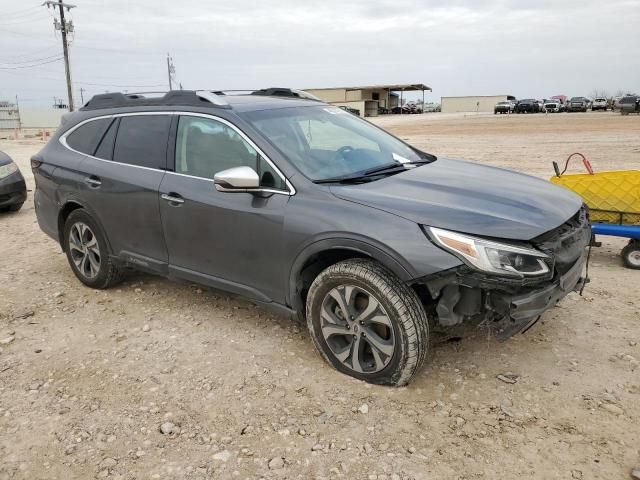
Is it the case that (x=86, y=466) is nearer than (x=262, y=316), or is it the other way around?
(x=86, y=466)

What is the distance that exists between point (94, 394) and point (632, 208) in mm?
4980

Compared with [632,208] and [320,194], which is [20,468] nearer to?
[320,194]

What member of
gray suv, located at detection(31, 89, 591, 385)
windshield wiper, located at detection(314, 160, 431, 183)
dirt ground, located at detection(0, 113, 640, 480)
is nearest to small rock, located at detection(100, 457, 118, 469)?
dirt ground, located at detection(0, 113, 640, 480)

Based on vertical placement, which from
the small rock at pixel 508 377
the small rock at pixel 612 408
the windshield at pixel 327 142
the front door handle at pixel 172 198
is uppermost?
the windshield at pixel 327 142

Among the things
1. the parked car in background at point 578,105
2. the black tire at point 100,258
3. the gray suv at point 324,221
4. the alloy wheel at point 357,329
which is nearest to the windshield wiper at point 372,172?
the gray suv at point 324,221

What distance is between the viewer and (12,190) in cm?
881

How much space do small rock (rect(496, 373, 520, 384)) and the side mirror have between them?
1976 mm

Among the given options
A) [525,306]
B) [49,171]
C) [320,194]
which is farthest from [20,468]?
[49,171]

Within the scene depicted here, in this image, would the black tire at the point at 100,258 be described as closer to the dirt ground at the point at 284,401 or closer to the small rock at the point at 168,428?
the dirt ground at the point at 284,401

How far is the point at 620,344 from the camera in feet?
12.5

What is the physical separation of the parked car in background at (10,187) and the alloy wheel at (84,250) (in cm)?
445

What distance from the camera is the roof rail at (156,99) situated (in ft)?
13.5

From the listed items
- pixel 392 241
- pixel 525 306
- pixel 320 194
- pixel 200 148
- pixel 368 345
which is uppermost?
pixel 200 148

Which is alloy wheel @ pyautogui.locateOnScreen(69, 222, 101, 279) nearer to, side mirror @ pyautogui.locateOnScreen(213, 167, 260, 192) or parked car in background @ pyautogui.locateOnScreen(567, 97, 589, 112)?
side mirror @ pyautogui.locateOnScreen(213, 167, 260, 192)
